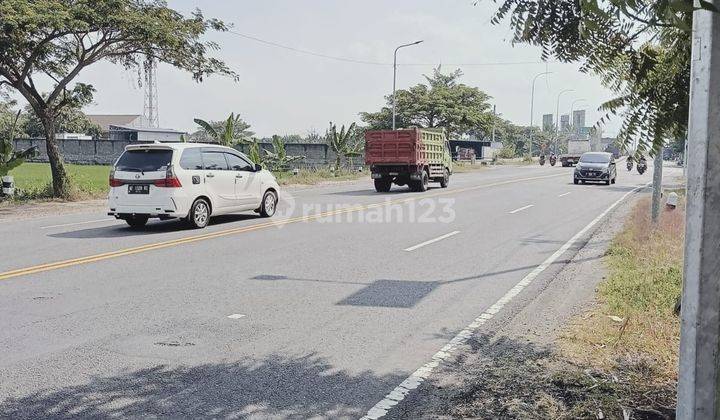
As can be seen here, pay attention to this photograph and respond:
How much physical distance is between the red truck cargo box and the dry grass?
15.0 metres

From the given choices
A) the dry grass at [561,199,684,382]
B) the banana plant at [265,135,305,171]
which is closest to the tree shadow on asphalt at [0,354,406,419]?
the dry grass at [561,199,684,382]

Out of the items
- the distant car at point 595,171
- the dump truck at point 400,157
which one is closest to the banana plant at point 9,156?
the dump truck at point 400,157

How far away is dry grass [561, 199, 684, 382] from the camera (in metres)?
5.23

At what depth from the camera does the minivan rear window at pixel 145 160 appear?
1322 centimetres

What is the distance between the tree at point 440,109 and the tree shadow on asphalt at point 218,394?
56329mm

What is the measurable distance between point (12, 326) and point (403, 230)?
29.0 feet

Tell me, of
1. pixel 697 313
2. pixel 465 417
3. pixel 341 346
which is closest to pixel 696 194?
pixel 697 313

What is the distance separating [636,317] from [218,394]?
4.13m

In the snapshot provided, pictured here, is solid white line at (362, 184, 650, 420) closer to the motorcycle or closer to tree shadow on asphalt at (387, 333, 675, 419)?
tree shadow on asphalt at (387, 333, 675, 419)

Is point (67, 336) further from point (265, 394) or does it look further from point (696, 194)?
point (696, 194)

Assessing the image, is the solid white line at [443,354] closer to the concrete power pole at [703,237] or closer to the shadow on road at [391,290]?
the shadow on road at [391,290]

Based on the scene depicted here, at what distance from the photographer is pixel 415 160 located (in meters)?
25.3

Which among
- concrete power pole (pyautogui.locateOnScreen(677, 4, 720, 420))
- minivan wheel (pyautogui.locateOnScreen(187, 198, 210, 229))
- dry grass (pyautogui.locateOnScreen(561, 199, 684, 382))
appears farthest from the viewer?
minivan wheel (pyautogui.locateOnScreen(187, 198, 210, 229))

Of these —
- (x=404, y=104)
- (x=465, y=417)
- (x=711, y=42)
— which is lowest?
(x=465, y=417)
